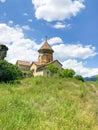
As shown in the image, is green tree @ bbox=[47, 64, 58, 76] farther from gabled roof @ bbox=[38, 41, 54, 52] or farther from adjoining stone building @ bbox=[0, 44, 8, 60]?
adjoining stone building @ bbox=[0, 44, 8, 60]

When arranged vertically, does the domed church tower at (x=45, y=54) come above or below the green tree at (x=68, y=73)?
above

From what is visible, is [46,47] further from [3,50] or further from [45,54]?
[3,50]

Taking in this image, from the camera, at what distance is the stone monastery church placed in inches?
2918

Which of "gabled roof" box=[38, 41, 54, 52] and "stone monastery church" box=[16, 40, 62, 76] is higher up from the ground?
"gabled roof" box=[38, 41, 54, 52]

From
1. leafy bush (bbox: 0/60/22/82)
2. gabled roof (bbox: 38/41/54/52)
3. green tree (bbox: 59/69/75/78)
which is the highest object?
gabled roof (bbox: 38/41/54/52)

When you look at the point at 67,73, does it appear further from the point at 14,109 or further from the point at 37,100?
the point at 14,109

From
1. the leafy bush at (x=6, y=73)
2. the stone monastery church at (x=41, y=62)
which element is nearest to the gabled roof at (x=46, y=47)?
the stone monastery church at (x=41, y=62)

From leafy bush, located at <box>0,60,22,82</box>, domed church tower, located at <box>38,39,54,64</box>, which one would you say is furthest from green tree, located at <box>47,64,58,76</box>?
leafy bush, located at <box>0,60,22,82</box>

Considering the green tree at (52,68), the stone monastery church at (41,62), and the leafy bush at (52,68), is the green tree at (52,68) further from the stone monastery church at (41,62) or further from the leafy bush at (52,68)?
the stone monastery church at (41,62)

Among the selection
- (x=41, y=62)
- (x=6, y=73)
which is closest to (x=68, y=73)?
(x=41, y=62)

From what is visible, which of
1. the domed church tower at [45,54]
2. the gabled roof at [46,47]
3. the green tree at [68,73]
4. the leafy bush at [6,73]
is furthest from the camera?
the gabled roof at [46,47]

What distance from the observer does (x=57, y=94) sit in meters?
22.2

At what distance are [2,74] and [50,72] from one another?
128ft

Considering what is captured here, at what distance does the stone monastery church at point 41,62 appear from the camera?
74.1 meters
